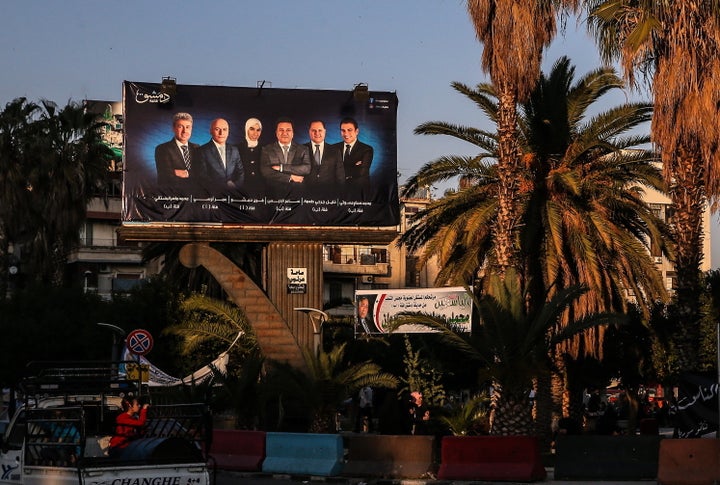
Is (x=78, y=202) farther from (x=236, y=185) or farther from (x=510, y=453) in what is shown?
(x=510, y=453)

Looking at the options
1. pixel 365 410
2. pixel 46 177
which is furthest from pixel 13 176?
pixel 365 410

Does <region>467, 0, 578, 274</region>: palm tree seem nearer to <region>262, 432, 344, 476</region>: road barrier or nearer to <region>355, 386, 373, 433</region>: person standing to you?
<region>262, 432, 344, 476</region>: road barrier

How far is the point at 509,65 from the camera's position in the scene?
88.6 ft

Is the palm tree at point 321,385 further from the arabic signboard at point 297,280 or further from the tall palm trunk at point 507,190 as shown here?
the arabic signboard at point 297,280

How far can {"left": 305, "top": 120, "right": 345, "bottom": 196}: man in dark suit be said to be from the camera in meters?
38.4

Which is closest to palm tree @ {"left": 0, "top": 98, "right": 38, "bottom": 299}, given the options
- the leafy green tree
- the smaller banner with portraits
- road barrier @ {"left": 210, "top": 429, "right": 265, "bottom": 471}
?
the leafy green tree

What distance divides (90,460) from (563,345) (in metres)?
22.3

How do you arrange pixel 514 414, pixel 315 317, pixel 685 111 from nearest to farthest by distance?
pixel 514 414 → pixel 685 111 → pixel 315 317

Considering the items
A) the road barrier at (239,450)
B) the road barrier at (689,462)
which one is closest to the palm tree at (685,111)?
the road barrier at (689,462)

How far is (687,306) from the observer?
24641 mm

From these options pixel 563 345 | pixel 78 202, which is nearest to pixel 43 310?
pixel 78 202

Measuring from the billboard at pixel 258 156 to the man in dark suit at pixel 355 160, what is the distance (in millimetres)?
32

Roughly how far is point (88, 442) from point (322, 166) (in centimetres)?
2370

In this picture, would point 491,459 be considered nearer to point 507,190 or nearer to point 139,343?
point 507,190
